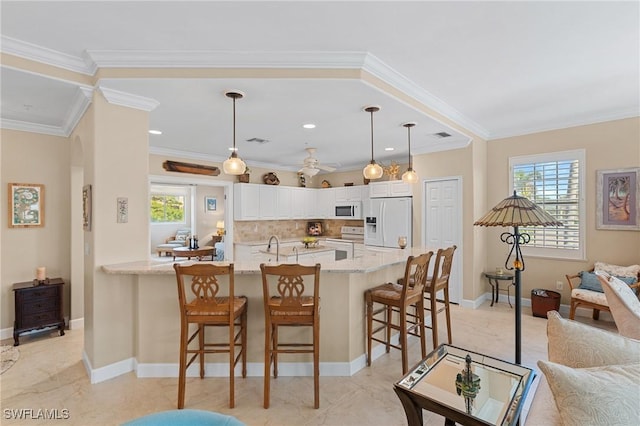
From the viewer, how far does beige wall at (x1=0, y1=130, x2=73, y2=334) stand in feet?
11.7

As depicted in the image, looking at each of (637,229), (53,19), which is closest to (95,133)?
(53,19)

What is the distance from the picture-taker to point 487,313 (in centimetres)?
438

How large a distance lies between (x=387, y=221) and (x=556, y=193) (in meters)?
2.55

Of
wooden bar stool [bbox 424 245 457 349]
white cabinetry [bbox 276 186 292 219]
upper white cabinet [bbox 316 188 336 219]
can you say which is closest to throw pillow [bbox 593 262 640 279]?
wooden bar stool [bbox 424 245 457 349]

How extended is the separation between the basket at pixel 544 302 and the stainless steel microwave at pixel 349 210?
10.8 ft

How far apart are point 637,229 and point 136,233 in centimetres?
577

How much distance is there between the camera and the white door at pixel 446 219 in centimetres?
476

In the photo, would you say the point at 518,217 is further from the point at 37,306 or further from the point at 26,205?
the point at 26,205

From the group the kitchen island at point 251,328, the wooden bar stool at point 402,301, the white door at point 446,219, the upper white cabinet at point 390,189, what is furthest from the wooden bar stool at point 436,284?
the upper white cabinet at point 390,189

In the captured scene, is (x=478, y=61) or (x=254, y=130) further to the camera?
(x=254, y=130)

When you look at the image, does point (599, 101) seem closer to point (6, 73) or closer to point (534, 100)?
point (534, 100)

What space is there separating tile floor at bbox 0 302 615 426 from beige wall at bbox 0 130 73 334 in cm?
93

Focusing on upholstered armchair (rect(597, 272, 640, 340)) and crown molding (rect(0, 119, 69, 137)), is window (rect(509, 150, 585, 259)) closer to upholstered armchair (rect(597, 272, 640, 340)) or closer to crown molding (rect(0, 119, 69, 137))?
upholstered armchair (rect(597, 272, 640, 340))

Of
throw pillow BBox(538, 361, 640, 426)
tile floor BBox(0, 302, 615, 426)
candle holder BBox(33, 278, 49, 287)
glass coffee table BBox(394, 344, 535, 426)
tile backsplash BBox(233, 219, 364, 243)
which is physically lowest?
tile floor BBox(0, 302, 615, 426)
